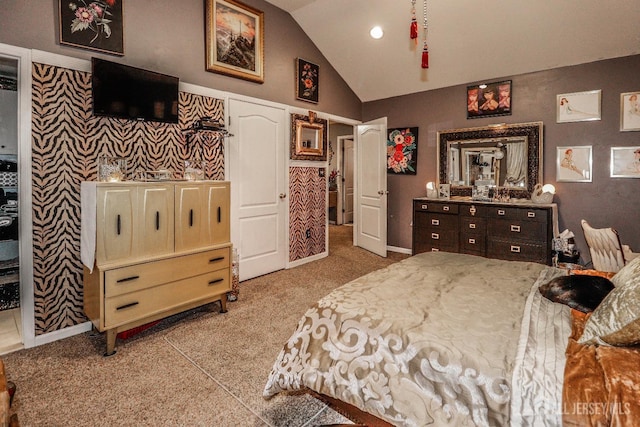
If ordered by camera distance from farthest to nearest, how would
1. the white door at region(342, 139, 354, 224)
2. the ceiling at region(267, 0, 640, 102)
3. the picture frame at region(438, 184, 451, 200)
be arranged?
the white door at region(342, 139, 354, 224), the picture frame at region(438, 184, 451, 200), the ceiling at region(267, 0, 640, 102)

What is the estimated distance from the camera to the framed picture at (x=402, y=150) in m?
5.21

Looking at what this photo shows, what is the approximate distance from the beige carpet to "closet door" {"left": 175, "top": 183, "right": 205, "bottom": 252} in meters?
0.68

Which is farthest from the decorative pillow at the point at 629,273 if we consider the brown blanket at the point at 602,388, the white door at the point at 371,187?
the white door at the point at 371,187

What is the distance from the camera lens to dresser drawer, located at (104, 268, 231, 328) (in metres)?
2.33

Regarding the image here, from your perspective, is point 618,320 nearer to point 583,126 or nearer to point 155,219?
point 155,219

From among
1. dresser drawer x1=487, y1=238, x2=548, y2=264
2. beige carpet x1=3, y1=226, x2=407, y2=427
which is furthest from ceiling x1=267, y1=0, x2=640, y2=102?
beige carpet x1=3, y1=226, x2=407, y2=427

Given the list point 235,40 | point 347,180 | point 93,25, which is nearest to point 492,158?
point 235,40

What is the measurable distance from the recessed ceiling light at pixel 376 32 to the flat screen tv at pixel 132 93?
2.49m

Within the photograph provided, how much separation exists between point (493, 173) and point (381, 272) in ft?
11.1

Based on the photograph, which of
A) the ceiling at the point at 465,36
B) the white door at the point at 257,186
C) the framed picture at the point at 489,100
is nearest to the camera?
the ceiling at the point at 465,36

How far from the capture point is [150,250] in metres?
2.55

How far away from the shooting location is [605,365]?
0.97 m

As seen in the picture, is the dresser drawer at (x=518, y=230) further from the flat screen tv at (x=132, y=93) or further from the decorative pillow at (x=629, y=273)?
the flat screen tv at (x=132, y=93)

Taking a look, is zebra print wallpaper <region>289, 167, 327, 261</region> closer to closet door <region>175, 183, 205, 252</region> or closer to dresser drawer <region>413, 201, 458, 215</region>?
dresser drawer <region>413, 201, 458, 215</region>
